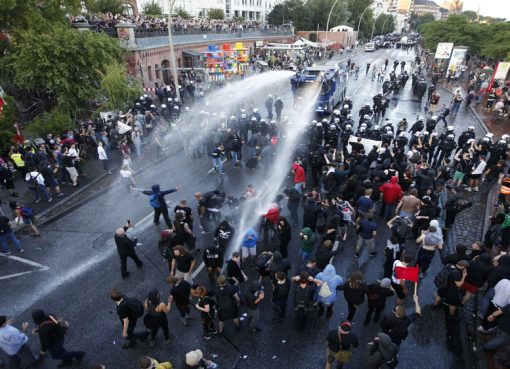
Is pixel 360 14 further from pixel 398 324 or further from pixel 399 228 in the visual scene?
pixel 398 324

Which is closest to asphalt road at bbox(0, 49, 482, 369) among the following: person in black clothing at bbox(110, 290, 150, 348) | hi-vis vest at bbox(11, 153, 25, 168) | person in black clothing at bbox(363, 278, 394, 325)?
person in black clothing at bbox(110, 290, 150, 348)

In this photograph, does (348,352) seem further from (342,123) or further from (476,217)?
(342,123)

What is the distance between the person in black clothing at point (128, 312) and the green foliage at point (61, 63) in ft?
47.0

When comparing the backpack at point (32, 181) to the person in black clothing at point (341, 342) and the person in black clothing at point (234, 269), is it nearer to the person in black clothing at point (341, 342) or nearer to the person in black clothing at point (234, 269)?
the person in black clothing at point (234, 269)

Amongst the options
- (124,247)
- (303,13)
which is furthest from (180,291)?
(303,13)

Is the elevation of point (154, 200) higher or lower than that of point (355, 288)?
lower

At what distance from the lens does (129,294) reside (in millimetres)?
7898

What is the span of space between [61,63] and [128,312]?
14999 millimetres

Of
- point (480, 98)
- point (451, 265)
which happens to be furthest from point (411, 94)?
point (451, 265)

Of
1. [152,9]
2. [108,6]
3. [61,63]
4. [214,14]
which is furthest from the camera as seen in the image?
[214,14]

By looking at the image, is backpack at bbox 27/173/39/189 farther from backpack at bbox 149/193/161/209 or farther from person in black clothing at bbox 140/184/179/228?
backpack at bbox 149/193/161/209

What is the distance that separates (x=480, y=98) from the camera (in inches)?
1039

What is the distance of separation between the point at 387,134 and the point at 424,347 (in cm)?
890

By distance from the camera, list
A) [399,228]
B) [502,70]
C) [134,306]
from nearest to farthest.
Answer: [134,306] → [399,228] → [502,70]
